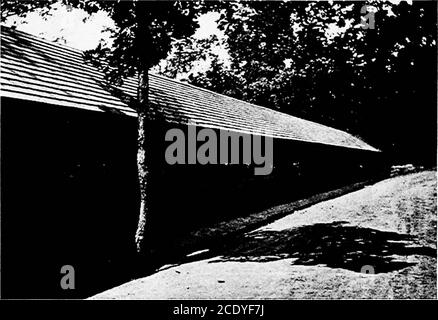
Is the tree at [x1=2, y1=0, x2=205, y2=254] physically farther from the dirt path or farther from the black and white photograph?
the dirt path

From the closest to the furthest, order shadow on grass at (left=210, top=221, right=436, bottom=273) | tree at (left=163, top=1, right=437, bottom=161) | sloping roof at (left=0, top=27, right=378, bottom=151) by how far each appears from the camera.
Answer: tree at (left=163, top=1, right=437, bottom=161) < shadow on grass at (left=210, top=221, right=436, bottom=273) < sloping roof at (left=0, top=27, right=378, bottom=151)

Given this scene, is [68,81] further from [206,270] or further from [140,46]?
[206,270]

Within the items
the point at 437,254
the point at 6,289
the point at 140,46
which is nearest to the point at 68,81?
the point at 140,46

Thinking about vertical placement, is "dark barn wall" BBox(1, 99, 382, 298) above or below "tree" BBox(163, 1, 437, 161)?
below

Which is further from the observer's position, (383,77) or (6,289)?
(6,289)

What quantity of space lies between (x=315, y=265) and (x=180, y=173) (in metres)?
6.48

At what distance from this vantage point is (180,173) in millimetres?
12992

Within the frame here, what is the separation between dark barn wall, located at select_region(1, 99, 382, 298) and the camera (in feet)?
23.8

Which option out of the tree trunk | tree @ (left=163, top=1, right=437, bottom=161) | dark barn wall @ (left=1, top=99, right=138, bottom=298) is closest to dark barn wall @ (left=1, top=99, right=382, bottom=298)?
dark barn wall @ (left=1, top=99, right=138, bottom=298)

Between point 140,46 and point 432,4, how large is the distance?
18.9ft

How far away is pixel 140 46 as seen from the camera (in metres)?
8.16

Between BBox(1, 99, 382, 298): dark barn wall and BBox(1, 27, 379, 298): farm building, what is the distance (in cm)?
2

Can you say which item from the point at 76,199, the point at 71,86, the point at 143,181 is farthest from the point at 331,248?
the point at 71,86

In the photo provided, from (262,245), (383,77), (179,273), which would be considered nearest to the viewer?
(383,77)
